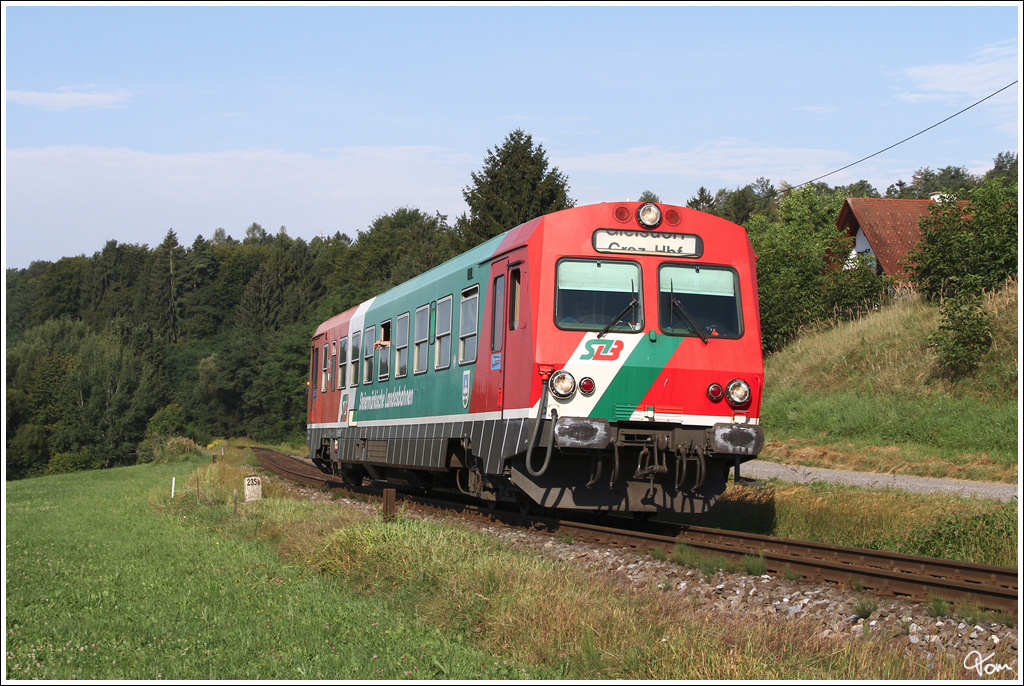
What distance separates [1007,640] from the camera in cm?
634

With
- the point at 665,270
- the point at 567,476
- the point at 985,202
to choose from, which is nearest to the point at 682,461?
the point at 567,476

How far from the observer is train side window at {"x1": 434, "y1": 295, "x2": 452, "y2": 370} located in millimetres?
13789

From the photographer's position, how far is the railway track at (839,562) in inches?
292

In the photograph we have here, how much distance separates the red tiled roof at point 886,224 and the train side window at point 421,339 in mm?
30496

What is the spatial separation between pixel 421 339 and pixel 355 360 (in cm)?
441

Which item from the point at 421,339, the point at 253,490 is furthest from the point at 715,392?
the point at 253,490

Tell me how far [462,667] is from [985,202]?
23.3 meters

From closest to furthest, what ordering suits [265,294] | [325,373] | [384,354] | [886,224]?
[384,354] → [325,373] → [886,224] → [265,294]

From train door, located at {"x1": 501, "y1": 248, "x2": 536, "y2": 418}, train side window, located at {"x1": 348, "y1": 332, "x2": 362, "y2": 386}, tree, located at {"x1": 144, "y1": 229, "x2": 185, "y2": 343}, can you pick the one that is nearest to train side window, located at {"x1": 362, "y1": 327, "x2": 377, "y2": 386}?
train side window, located at {"x1": 348, "y1": 332, "x2": 362, "y2": 386}

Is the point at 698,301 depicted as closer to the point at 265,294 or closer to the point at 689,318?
the point at 689,318

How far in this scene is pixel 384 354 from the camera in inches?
669

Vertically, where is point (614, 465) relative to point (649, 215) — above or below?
below

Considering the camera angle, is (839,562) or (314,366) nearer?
(839,562)

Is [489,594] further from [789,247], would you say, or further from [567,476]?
[789,247]
